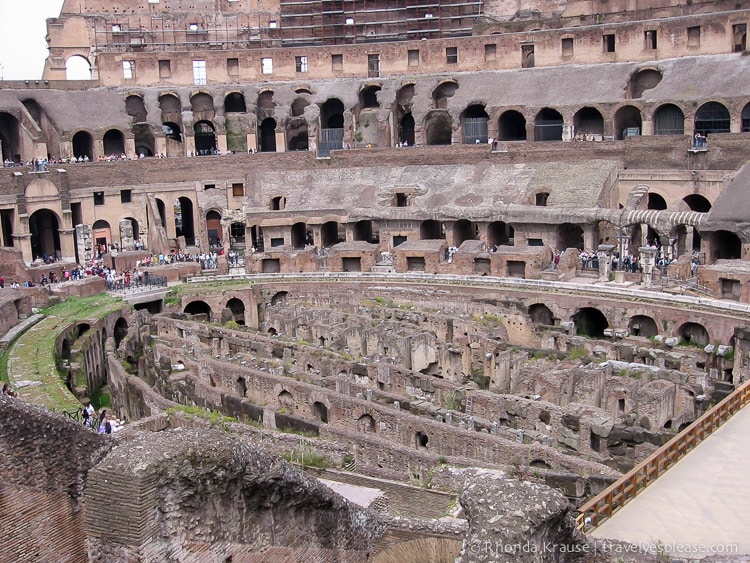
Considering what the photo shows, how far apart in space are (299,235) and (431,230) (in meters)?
6.77

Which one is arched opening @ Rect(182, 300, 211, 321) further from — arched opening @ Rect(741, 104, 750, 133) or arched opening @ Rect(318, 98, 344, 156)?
arched opening @ Rect(741, 104, 750, 133)

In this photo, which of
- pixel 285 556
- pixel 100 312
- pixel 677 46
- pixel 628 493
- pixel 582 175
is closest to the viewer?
pixel 285 556

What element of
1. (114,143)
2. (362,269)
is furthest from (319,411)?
(114,143)

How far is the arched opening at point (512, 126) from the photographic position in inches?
1786

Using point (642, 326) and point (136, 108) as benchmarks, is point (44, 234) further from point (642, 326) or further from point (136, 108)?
point (642, 326)

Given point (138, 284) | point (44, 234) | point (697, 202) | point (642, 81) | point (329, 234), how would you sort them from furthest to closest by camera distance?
point (642, 81) → point (44, 234) → point (329, 234) → point (697, 202) → point (138, 284)

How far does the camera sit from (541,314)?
32.6 meters

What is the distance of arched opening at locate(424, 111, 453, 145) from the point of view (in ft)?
155

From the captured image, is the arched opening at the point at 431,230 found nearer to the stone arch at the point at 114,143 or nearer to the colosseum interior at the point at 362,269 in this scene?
the colosseum interior at the point at 362,269

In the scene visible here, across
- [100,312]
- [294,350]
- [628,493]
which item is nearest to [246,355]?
[294,350]

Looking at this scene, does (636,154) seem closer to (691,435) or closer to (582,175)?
(582,175)

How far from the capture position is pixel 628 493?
10789 mm

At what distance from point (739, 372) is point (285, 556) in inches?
775

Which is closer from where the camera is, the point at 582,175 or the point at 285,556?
the point at 285,556
